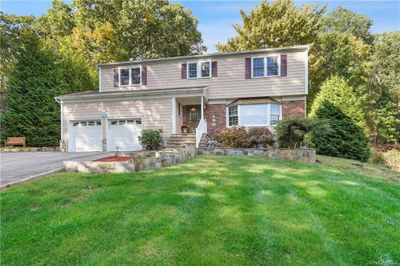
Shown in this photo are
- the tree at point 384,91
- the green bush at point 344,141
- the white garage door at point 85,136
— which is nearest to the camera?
the green bush at point 344,141

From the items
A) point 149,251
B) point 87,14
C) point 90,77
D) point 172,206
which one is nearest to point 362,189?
point 172,206

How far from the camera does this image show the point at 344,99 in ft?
48.6

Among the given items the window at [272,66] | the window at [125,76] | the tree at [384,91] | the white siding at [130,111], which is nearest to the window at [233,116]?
the window at [272,66]

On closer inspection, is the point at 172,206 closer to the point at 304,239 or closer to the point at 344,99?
the point at 304,239

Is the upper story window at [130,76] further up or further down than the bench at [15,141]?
further up

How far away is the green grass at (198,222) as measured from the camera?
2902 mm

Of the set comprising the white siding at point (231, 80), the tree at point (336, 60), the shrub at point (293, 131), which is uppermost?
the tree at point (336, 60)

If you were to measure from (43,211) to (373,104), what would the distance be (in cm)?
3006

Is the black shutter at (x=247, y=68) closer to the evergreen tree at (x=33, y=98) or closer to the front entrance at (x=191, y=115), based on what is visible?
the front entrance at (x=191, y=115)

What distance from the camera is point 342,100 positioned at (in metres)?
14.8

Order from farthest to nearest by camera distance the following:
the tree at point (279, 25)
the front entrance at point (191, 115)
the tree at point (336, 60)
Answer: the tree at point (336, 60) → the tree at point (279, 25) → the front entrance at point (191, 115)

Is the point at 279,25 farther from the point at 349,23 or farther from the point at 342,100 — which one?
the point at 349,23

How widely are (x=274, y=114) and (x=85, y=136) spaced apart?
446 inches

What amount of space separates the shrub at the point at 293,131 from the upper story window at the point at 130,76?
1021 centimetres
